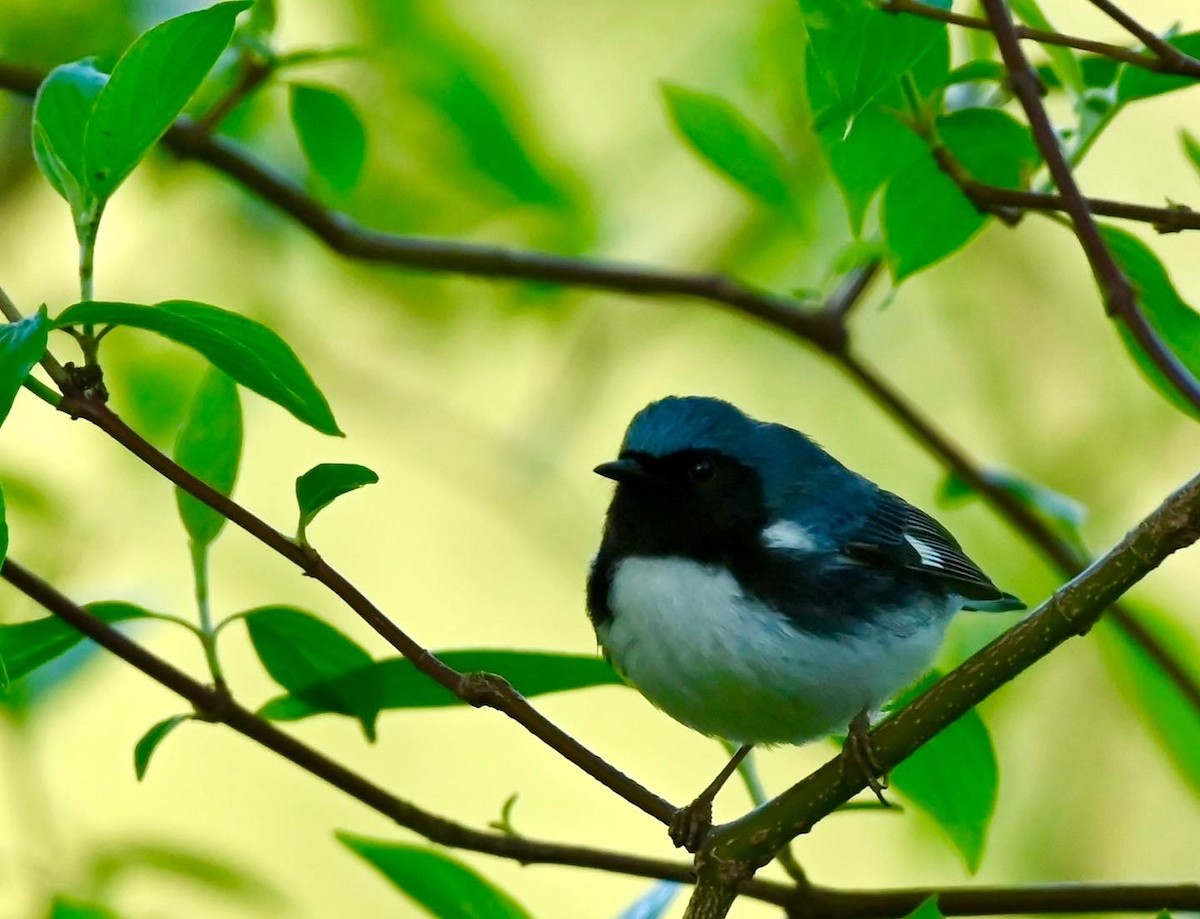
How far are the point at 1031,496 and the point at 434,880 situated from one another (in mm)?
809

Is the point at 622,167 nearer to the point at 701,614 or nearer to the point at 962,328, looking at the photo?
the point at 962,328

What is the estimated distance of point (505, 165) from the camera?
5.78 feet

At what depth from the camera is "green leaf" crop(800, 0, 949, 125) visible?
0.98 meters

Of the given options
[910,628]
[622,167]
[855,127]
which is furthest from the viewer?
[622,167]

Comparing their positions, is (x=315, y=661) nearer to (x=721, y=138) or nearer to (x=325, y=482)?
(x=325, y=482)

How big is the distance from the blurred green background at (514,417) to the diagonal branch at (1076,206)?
23.1 inches

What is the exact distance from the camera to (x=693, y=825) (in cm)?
144

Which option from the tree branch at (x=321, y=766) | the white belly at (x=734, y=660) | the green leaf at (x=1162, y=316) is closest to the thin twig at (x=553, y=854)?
the tree branch at (x=321, y=766)

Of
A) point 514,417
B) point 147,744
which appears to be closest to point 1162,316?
point 147,744

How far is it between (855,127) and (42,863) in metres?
1.30

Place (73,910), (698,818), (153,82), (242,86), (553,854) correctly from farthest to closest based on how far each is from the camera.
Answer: (242,86)
(698,818)
(553,854)
(73,910)
(153,82)

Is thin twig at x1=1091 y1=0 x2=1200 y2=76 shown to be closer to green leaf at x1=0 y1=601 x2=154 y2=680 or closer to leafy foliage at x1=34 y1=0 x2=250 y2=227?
leafy foliage at x1=34 y1=0 x2=250 y2=227

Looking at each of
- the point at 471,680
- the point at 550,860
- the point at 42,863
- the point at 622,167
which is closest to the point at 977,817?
the point at 550,860

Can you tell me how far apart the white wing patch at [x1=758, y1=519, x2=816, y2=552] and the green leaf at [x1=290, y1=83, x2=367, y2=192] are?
0.57 meters
